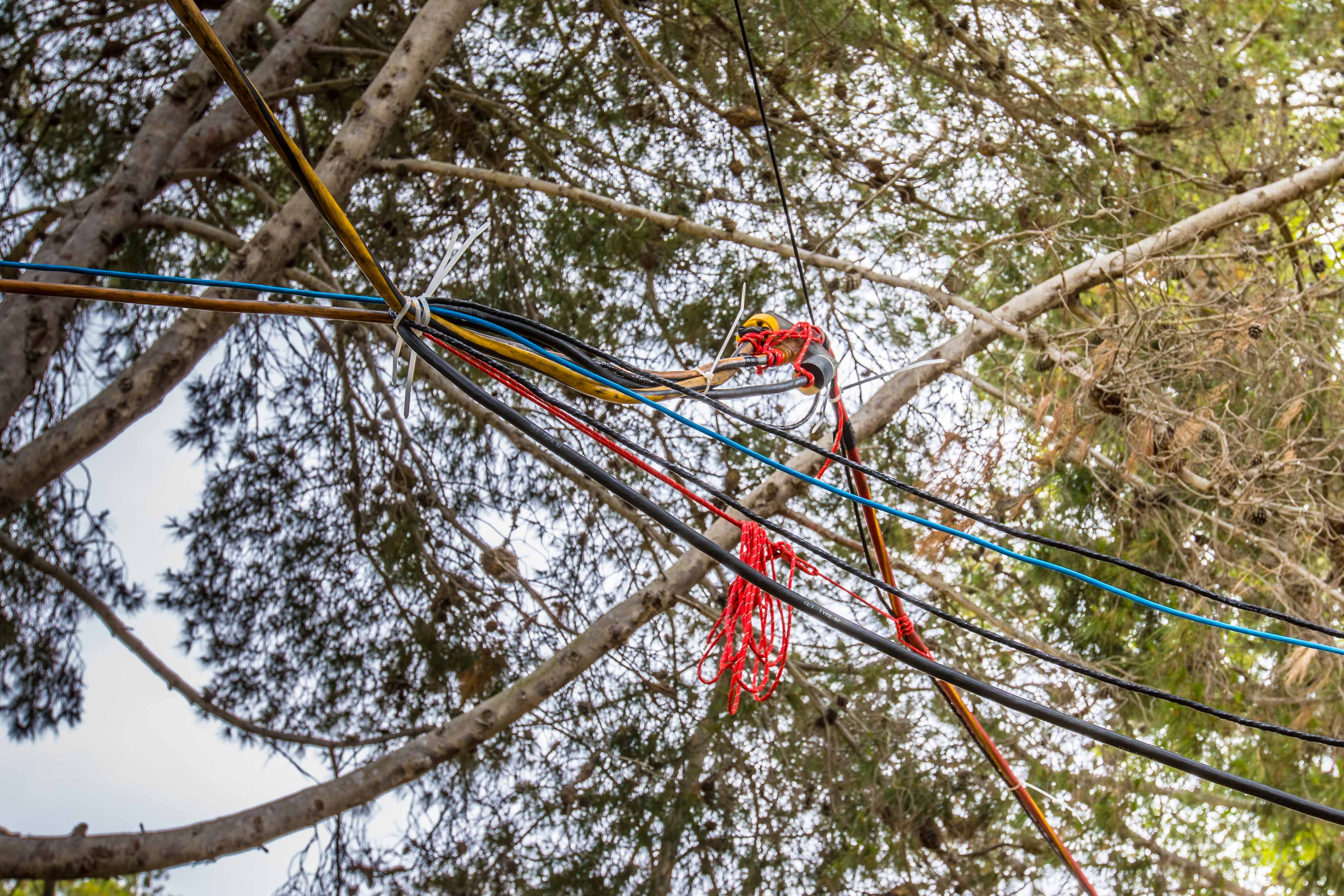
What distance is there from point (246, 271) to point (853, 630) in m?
2.88

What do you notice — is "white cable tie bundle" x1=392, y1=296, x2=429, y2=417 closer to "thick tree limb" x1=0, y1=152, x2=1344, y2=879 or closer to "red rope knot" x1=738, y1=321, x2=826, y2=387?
"red rope knot" x1=738, y1=321, x2=826, y2=387

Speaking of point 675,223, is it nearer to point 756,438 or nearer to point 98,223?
point 756,438

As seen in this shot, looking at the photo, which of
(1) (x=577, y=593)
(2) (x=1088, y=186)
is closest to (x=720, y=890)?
(1) (x=577, y=593)

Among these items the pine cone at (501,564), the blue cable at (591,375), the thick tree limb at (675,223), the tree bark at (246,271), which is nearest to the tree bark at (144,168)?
the tree bark at (246,271)

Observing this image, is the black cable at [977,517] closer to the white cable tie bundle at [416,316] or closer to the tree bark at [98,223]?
the white cable tie bundle at [416,316]

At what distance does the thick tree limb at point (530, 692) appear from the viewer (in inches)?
129

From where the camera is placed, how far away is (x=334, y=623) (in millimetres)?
5188

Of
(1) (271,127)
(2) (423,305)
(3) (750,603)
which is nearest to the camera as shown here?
(1) (271,127)

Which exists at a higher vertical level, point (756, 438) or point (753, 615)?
point (756, 438)

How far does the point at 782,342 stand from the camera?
2.39m

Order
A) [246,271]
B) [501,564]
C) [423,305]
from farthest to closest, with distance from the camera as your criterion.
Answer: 1. [501,564]
2. [246,271]
3. [423,305]

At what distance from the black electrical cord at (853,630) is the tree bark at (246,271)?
245cm

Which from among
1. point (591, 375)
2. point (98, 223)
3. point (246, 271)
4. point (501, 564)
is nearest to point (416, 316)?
point (591, 375)

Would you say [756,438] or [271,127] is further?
[756,438]
